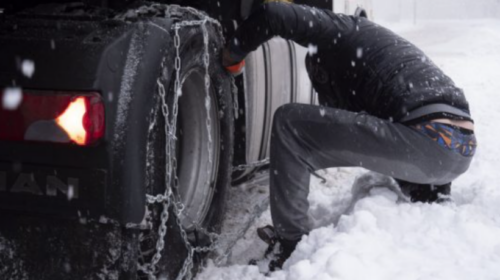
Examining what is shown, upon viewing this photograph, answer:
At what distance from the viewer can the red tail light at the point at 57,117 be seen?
5.50 ft

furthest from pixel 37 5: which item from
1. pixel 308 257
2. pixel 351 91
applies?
pixel 351 91

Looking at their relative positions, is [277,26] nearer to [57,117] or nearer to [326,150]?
[326,150]

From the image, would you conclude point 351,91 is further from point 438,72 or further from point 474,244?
point 474,244

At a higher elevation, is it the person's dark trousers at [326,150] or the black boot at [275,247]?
the person's dark trousers at [326,150]

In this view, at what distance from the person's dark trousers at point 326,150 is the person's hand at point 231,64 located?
311mm

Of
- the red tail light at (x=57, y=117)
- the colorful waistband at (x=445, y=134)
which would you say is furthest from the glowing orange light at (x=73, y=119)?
the colorful waistband at (x=445, y=134)

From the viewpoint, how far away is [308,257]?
2.40 m

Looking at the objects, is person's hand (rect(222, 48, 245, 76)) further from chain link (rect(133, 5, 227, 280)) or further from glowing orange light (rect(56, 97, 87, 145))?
glowing orange light (rect(56, 97, 87, 145))

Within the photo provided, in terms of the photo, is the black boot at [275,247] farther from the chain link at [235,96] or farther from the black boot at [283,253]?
the chain link at [235,96]

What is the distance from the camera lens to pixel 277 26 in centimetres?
261

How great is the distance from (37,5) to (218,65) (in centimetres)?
88

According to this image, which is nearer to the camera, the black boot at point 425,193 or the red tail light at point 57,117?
the red tail light at point 57,117

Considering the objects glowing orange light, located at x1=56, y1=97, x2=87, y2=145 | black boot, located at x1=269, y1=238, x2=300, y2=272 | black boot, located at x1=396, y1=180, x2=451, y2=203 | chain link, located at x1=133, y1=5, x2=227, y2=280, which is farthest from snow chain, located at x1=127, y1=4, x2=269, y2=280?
black boot, located at x1=396, y1=180, x2=451, y2=203

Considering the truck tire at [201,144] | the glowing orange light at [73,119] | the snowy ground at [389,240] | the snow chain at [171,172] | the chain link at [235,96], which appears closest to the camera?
the glowing orange light at [73,119]
